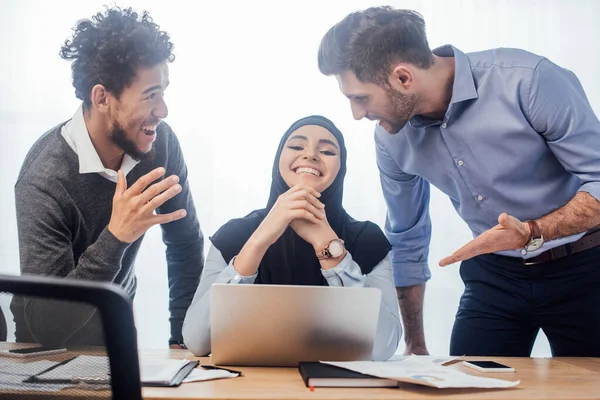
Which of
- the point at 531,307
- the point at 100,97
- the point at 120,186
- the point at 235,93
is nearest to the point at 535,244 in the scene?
the point at 531,307

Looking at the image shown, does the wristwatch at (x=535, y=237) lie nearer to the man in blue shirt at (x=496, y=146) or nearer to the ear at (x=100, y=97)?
the man in blue shirt at (x=496, y=146)

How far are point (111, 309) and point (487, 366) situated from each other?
901 mm

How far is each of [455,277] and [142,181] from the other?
191 centimetres

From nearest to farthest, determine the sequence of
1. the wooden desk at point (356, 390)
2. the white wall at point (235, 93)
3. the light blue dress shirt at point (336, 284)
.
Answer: the wooden desk at point (356, 390) → the light blue dress shirt at point (336, 284) → the white wall at point (235, 93)

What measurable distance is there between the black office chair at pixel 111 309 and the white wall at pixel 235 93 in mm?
2334

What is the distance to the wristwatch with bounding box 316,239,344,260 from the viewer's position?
1567 millimetres

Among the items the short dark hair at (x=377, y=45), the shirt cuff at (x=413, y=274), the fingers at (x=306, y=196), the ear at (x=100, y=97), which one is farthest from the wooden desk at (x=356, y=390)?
the ear at (x=100, y=97)

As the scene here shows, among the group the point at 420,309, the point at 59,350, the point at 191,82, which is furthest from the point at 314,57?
the point at 59,350

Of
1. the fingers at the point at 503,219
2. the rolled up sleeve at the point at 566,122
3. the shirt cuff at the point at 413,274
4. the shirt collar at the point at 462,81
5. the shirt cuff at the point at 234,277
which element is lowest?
the shirt cuff at the point at 413,274

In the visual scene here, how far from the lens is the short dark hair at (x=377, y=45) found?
1849 mm

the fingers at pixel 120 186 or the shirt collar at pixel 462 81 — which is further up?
the shirt collar at pixel 462 81

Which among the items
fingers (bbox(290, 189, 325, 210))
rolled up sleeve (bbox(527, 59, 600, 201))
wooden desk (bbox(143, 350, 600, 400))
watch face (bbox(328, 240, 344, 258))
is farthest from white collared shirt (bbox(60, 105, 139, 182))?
rolled up sleeve (bbox(527, 59, 600, 201))

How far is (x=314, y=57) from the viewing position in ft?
10.2

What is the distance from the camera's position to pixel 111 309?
678 millimetres
